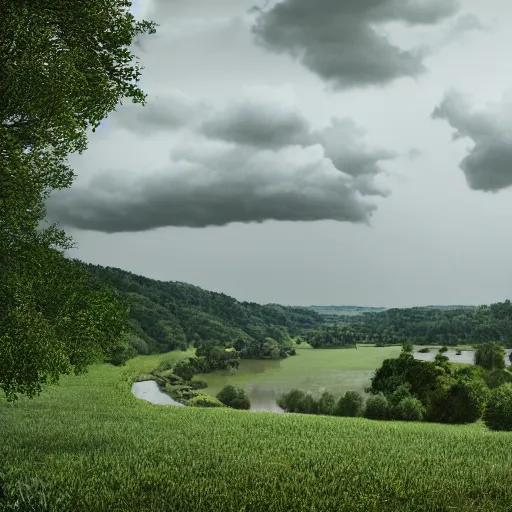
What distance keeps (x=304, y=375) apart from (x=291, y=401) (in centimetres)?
3632

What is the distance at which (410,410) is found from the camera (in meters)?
Answer: 50.2

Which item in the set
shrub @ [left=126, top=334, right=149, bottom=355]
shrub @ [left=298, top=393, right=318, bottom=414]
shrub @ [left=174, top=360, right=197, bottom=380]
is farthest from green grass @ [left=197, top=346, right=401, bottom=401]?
shrub @ [left=126, top=334, right=149, bottom=355]

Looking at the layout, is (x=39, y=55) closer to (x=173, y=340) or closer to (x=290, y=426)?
(x=290, y=426)

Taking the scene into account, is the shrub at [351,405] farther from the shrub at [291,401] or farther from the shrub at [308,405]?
the shrub at [291,401]

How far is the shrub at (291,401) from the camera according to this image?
64.2 m

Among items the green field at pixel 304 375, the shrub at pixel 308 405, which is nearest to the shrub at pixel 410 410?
the shrub at pixel 308 405

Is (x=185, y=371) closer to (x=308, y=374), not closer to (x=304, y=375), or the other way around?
(x=304, y=375)

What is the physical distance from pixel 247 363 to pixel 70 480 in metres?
106

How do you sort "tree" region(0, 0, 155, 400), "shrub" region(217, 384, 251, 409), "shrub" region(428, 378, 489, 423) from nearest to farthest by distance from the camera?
"tree" region(0, 0, 155, 400)
"shrub" region(428, 378, 489, 423)
"shrub" region(217, 384, 251, 409)

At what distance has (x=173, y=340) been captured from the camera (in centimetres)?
16300

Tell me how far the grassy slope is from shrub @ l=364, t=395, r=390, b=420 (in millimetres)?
20682

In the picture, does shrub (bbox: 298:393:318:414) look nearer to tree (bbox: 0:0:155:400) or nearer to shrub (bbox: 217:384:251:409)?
shrub (bbox: 217:384:251:409)

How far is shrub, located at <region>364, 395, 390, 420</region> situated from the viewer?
5191 cm

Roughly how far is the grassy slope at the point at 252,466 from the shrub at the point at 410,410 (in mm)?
19330
